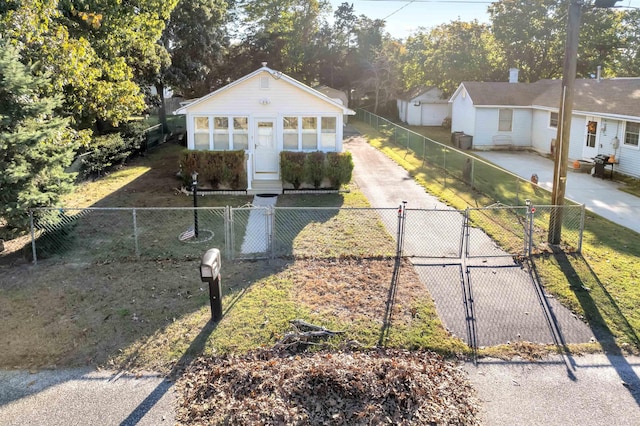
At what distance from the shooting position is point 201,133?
16.1 meters

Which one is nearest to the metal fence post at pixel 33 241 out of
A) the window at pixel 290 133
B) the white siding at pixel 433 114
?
the window at pixel 290 133

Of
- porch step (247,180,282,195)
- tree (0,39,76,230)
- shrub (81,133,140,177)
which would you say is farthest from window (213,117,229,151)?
tree (0,39,76,230)

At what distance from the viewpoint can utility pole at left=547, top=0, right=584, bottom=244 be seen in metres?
10.2

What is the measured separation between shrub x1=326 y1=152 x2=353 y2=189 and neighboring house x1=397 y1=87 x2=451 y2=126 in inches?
998

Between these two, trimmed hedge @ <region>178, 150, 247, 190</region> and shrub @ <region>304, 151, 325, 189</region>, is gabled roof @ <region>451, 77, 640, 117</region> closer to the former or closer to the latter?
shrub @ <region>304, 151, 325, 189</region>

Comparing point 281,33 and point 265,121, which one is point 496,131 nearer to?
point 265,121

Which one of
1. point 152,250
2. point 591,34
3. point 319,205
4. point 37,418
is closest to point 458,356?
point 37,418

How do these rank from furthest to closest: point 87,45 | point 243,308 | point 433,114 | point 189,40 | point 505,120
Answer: point 433,114 → point 189,40 → point 505,120 → point 87,45 → point 243,308

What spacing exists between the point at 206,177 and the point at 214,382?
10633 millimetres

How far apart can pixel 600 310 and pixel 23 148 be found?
10424 mm

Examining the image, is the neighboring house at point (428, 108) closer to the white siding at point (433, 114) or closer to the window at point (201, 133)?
the white siding at point (433, 114)

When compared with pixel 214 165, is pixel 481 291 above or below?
below

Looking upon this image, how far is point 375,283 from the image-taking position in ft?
29.6

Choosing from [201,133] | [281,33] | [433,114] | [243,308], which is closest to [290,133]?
[201,133]
